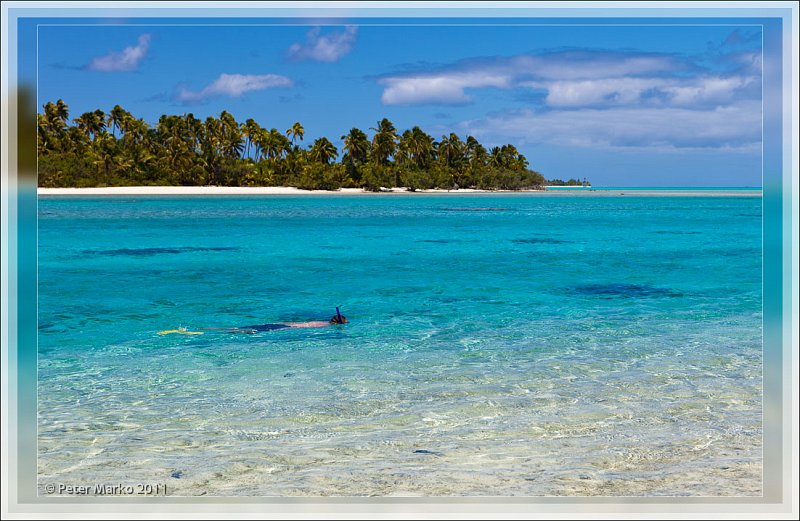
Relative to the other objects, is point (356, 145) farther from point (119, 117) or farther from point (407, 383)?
point (407, 383)

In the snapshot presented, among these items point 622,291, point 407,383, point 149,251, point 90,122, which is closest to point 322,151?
point 90,122

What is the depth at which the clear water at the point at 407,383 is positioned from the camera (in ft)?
20.5

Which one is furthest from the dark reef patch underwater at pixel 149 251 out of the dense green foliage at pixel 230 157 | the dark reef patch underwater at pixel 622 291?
the dense green foliage at pixel 230 157

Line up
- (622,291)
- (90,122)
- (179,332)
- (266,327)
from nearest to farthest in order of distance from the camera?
(179,332) < (266,327) < (622,291) < (90,122)

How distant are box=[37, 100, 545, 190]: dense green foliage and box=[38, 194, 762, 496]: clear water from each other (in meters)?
79.0

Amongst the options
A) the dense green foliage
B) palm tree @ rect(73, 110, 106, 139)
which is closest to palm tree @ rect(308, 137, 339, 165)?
the dense green foliage

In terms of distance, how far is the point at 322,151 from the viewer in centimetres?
11894

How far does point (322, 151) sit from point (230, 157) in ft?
49.1

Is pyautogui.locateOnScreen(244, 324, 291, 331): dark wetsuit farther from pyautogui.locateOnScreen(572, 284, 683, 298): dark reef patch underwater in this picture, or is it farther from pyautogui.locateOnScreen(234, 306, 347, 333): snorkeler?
→ pyautogui.locateOnScreen(572, 284, 683, 298): dark reef patch underwater

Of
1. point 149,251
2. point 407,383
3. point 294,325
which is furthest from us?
point 149,251

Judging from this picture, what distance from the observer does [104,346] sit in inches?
478

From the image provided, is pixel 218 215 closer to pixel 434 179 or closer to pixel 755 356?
pixel 755 356

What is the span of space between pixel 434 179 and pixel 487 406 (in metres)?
124

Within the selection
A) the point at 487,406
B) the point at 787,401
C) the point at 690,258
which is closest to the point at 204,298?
the point at 487,406
